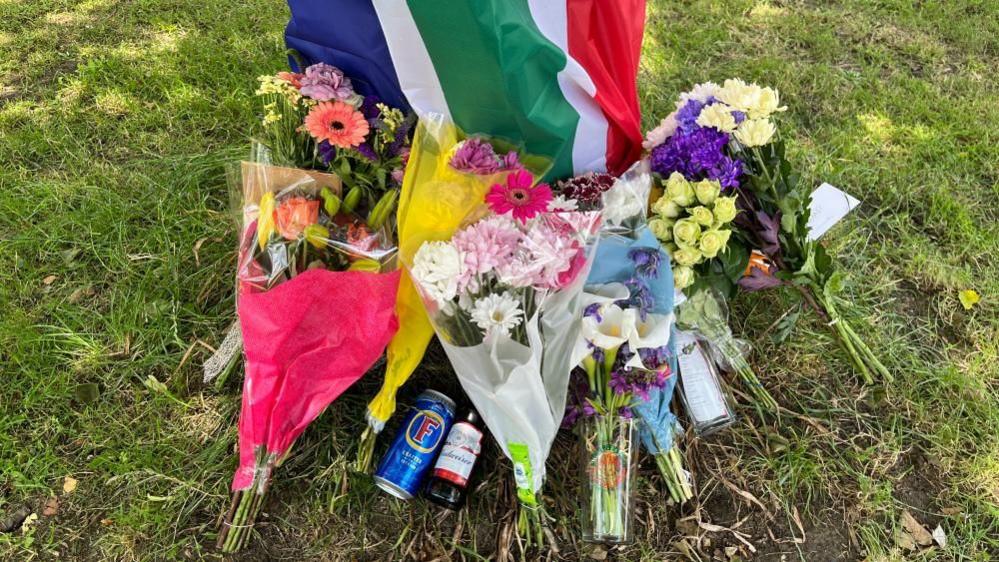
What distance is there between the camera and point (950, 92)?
9.37ft

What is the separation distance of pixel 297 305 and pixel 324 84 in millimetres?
666

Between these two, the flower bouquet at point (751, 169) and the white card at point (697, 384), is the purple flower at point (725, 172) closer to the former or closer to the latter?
the flower bouquet at point (751, 169)

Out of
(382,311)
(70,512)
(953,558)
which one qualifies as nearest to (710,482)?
(953,558)

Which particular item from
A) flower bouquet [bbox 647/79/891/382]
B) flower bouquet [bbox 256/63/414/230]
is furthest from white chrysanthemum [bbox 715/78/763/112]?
flower bouquet [bbox 256/63/414/230]

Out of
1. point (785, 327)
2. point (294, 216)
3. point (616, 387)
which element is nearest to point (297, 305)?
point (294, 216)

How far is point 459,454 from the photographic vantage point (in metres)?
1.63

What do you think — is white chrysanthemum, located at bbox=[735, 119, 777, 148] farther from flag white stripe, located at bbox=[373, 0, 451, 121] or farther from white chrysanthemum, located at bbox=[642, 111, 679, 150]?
flag white stripe, located at bbox=[373, 0, 451, 121]

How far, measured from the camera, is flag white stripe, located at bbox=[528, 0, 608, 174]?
4.93 feet

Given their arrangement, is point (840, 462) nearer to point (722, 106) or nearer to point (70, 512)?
point (722, 106)

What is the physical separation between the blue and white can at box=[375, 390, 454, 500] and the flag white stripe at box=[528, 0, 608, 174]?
81cm

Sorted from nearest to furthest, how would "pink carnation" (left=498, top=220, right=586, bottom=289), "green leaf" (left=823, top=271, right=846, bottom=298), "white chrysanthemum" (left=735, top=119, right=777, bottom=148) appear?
1. "pink carnation" (left=498, top=220, right=586, bottom=289)
2. "white chrysanthemum" (left=735, top=119, right=777, bottom=148)
3. "green leaf" (left=823, top=271, right=846, bottom=298)

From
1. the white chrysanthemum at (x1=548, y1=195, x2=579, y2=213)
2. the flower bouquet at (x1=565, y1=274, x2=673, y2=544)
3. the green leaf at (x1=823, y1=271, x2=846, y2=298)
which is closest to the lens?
the white chrysanthemum at (x1=548, y1=195, x2=579, y2=213)

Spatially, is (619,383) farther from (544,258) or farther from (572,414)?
(544,258)

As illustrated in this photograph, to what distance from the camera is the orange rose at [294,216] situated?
1562 millimetres
